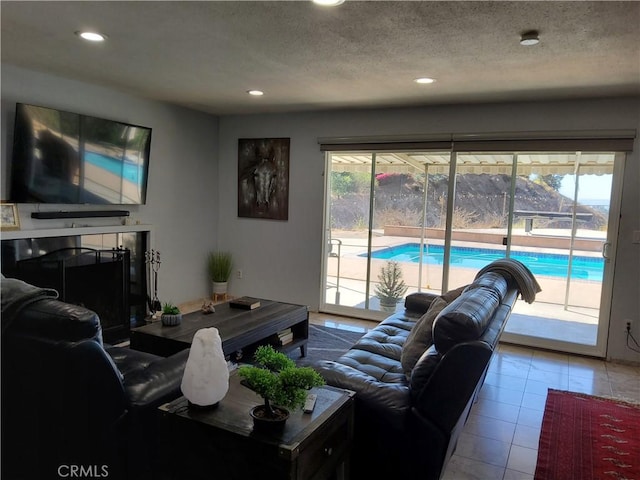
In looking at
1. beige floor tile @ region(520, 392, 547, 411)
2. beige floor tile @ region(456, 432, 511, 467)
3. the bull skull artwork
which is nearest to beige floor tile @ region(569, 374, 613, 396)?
beige floor tile @ region(520, 392, 547, 411)

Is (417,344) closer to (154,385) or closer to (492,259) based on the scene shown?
(154,385)

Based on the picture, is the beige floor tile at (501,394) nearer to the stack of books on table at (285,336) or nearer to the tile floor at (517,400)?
the tile floor at (517,400)

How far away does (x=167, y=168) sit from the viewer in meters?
5.17

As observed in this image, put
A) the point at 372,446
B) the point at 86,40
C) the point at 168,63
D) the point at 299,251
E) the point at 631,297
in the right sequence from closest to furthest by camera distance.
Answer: the point at 372,446
the point at 86,40
the point at 168,63
the point at 631,297
the point at 299,251

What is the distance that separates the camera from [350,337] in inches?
179

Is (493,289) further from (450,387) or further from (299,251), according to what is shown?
(299,251)

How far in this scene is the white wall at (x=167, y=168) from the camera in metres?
3.77

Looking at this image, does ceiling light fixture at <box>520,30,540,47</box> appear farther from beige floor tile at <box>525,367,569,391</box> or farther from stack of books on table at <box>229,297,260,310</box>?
stack of books on table at <box>229,297,260,310</box>

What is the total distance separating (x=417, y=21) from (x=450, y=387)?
6.09 feet

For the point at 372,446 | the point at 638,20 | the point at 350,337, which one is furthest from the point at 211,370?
the point at 350,337

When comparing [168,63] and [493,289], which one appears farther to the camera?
[168,63]

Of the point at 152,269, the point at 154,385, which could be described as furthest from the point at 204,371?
the point at 152,269

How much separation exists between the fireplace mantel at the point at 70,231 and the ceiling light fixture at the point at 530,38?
3.74 meters

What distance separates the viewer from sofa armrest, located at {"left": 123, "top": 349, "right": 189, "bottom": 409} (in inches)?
75.7
